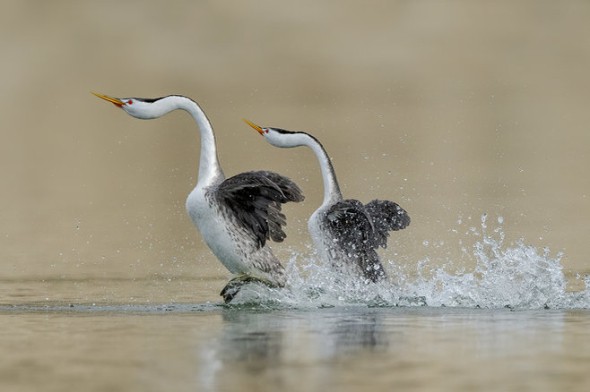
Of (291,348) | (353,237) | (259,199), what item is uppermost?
(259,199)

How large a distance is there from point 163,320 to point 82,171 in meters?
26.5

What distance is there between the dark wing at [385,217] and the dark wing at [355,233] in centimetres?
40

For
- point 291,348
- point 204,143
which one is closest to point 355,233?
point 204,143

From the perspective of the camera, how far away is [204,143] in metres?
18.1

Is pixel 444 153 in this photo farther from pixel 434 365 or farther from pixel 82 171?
pixel 434 365

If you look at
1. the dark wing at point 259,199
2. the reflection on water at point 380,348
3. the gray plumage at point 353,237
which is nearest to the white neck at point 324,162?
the gray plumage at point 353,237

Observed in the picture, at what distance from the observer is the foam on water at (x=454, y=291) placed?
17344mm

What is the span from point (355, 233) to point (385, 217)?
2.75 ft

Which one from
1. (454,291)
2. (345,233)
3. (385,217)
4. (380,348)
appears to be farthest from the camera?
(385,217)

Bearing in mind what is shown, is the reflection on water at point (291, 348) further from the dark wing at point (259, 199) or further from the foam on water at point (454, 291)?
the dark wing at point (259, 199)

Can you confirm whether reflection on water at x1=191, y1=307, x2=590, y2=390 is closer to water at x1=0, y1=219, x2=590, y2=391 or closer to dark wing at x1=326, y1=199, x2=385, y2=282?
water at x1=0, y1=219, x2=590, y2=391

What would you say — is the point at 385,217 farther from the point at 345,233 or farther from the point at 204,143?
the point at 204,143

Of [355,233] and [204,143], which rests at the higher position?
[204,143]

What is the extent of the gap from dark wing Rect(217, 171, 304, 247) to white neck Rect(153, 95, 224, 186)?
0.20 meters
